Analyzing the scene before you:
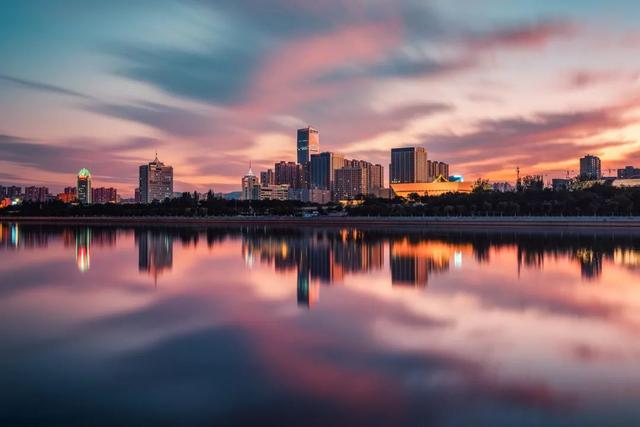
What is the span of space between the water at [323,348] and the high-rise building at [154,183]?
177020 millimetres

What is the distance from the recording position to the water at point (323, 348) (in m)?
5.67

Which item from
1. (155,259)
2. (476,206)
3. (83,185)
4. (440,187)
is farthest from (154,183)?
(155,259)

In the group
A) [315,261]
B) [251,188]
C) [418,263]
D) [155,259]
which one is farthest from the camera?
[251,188]

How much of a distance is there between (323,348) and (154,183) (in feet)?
626

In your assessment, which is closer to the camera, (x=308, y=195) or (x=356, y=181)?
(x=308, y=195)

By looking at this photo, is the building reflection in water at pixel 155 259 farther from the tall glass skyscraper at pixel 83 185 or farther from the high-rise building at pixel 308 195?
the tall glass skyscraper at pixel 83 185

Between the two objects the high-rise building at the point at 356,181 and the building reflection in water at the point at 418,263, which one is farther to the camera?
→ the high-rise building at the point at 356,181

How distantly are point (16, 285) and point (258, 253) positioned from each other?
11312 millimetres

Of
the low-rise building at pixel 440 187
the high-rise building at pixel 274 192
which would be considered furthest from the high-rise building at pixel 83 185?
the low-rise building at pixel 440 187

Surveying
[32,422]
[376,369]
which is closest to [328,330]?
[376,369]

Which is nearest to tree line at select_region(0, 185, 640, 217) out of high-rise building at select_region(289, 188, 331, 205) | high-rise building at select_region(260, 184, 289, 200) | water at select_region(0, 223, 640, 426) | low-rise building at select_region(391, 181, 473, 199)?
low-rise building at select_region(391, 181, 473, 199)

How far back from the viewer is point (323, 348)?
812cm

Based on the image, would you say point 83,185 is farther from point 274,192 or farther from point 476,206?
point 476,206

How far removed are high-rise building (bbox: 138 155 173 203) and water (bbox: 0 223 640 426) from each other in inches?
6969
